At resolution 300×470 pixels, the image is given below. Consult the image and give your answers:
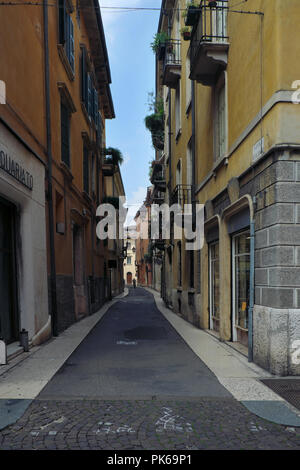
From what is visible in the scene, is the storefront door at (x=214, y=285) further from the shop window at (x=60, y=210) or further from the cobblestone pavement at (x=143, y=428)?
the cobblestone pavement at (x=143, y=428)

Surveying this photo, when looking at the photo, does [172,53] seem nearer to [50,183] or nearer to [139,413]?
[50,183]

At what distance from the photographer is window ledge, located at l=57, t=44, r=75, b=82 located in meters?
11.3

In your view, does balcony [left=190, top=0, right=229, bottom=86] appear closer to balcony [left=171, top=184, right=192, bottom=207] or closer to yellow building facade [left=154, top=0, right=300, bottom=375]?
yellow building facade [left=154, top=0, right=300, bottom=375]

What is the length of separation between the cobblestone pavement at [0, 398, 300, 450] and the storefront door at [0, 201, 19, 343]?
3281 mm

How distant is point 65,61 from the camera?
11875mm

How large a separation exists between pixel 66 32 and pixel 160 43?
216 inches

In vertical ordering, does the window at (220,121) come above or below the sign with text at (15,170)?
above

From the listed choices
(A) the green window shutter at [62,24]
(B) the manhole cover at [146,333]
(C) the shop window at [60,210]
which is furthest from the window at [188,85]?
(B) the manhole cover at [146,333]

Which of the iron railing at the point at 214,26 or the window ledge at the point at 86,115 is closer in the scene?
the iron railing at the point at 214,26

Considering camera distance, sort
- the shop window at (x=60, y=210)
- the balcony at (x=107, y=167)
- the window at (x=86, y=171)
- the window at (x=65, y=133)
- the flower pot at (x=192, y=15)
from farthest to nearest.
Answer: the balcony at (x=107, y=167) → the window at (x=86, y=171) → the window at (x=65, y=133) → the shop window at (x=60, y=210) → the flower pot at (x=192, y=15)

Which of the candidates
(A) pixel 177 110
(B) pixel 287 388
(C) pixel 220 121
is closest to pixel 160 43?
(A) pixel 177 110

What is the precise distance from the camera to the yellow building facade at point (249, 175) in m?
5.75

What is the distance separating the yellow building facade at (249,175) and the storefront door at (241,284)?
23 millimetres
